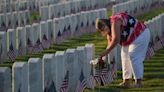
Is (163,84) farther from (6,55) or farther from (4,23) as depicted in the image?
(4,23)

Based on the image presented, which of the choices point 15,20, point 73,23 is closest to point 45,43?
point 73,23

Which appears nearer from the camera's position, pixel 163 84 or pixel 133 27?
pixel 133 27

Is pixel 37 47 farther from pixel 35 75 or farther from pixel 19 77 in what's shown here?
pixel 19 77

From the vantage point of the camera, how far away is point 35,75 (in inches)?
384

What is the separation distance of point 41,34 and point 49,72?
7919 millimetres

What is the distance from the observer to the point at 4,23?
914 inches

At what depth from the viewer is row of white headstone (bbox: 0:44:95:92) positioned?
30.6 feet

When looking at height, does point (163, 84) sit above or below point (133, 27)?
below

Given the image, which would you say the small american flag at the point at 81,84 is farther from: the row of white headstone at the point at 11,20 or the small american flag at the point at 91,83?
the row of white headstone at the point at 11,20

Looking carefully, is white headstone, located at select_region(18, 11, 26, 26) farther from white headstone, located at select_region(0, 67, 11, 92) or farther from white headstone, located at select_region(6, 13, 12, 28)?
white headstone, located at select_region(0, 67, 11, 92)

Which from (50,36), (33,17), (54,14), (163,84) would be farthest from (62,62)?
(33,17)

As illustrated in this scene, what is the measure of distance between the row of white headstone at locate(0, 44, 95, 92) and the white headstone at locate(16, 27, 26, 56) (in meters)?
4.53

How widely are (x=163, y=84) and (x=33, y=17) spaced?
1718cm

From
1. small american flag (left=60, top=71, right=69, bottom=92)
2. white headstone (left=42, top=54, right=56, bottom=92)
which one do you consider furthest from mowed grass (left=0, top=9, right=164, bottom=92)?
white headstone (left=42, top=54, right=56, bottom=92)
